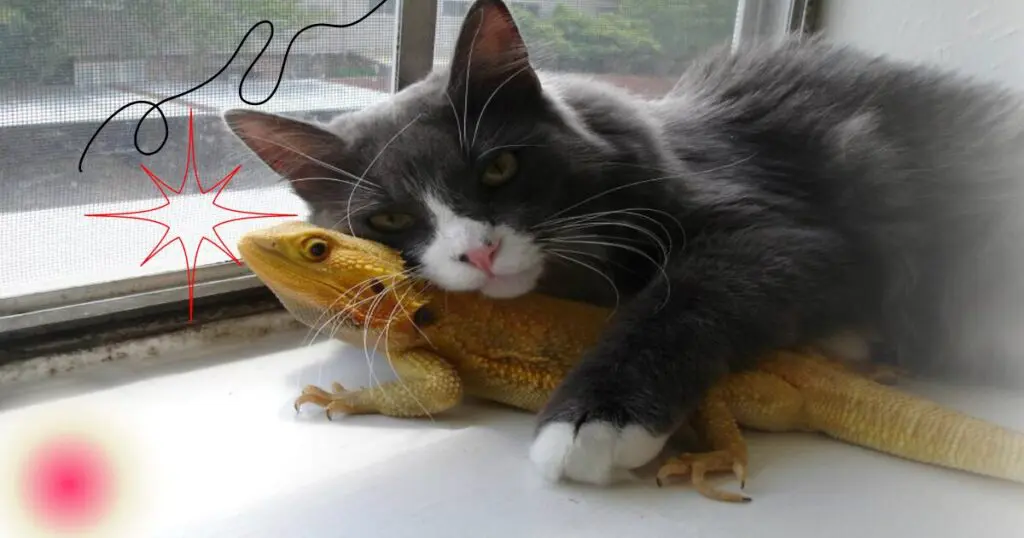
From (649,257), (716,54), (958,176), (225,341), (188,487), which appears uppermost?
(716,54)

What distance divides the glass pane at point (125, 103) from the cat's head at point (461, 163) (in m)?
0.20

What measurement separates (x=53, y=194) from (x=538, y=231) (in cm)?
76

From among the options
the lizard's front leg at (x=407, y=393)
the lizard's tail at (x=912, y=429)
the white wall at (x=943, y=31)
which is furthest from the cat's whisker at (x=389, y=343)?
the white wall at (x=943, y=31)

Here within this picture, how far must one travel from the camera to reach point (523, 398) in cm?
124

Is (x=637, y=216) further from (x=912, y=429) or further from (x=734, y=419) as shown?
(x=912, y=429)

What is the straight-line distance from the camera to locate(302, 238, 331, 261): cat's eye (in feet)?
3.88

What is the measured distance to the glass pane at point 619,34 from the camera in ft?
5.64

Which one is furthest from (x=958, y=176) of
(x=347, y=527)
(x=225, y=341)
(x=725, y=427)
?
(x=225, y=341)

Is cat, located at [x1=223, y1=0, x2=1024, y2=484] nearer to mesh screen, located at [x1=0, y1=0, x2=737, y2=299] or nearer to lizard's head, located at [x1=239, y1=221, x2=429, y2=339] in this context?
lizard's head, located at [x1=239, y1=221, x2=429, y2=339]

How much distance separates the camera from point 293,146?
4.21ft

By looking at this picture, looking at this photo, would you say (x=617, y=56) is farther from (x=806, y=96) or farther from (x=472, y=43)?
(x=472, y=43)

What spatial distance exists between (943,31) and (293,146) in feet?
4.73

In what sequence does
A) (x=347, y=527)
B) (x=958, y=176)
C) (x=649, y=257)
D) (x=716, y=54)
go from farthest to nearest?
(x=716, y=54)
(x=958, y=176)
(x=649, y=257)
(x=347, y=527)

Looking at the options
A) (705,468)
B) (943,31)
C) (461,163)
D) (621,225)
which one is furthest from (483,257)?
(943,31)
